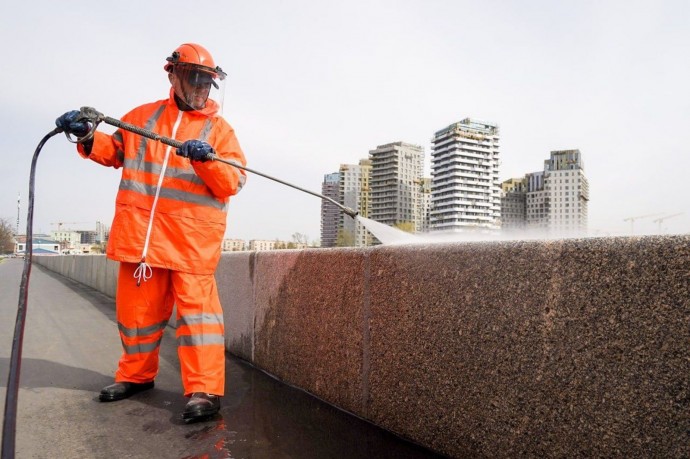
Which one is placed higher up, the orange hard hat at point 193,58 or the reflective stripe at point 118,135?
the orange hard hat at point 193,58

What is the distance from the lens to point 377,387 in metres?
2.49

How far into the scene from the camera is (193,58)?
2996mm

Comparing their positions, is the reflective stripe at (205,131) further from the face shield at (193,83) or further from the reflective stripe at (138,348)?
the reflective stripe at (138,348)

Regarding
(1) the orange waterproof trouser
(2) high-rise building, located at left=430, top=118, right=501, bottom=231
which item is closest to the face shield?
(1) the orange waterproof trouser

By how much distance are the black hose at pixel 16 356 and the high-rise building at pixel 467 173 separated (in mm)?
96122

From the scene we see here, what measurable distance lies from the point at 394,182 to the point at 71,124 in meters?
110

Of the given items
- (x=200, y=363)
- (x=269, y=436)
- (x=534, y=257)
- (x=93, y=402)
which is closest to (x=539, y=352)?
(x=534, y=257)

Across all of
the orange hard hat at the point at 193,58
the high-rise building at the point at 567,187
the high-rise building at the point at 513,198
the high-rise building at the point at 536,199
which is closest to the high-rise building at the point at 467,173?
the high-rise building at the point at 513,198

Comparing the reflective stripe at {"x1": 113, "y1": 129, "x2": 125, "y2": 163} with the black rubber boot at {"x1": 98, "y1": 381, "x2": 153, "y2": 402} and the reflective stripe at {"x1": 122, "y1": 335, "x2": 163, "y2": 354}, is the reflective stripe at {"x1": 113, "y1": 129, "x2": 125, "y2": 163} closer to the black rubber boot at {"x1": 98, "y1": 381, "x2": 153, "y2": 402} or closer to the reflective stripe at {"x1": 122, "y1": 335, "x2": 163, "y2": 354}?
the reflective stripe at {"x1": 122, "y1": 335, "x2": 163, "y2": 354}

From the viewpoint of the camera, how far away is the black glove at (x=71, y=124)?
2.59 meters

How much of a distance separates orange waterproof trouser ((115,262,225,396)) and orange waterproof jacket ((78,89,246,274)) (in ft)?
0.49

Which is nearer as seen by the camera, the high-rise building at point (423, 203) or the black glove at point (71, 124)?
the black glove at point (71, 124)

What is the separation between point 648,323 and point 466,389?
2.67 ft

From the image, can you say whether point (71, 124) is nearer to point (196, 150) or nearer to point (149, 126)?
point (149, 126)
